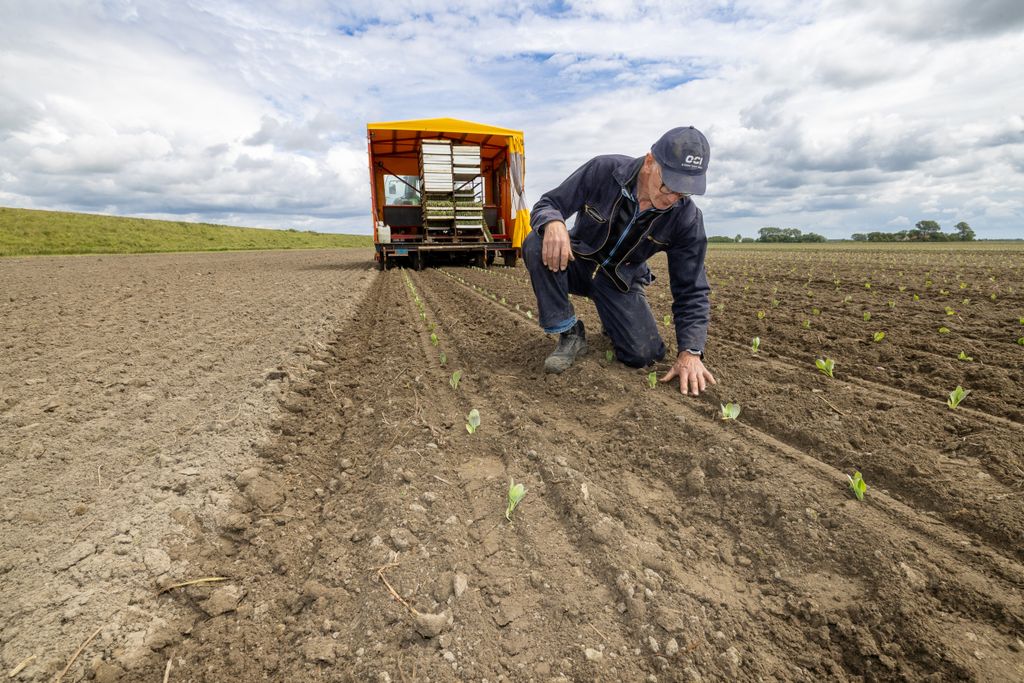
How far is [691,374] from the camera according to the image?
3412mm

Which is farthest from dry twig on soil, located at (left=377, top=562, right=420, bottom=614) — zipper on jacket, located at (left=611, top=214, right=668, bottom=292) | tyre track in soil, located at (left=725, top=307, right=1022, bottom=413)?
tyre track in soil, located at (left=725, top=307, right=1022, bottom=413)

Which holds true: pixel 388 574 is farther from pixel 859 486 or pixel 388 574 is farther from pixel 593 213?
pixel 593 213

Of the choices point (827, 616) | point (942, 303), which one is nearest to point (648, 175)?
point (827, 616)

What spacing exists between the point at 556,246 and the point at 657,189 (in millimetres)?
747

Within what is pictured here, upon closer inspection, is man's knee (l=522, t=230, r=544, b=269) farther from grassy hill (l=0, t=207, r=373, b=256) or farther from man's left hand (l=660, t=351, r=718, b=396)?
grassy hill (l=0, t=207, r=373, b=256)

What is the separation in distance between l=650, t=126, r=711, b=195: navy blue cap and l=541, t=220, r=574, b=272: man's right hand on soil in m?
0.78

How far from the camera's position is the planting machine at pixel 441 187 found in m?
13.0

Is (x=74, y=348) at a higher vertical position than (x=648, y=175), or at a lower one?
lower

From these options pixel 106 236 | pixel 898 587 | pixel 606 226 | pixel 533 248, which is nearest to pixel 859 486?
pixel 898 587

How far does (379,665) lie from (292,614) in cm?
44

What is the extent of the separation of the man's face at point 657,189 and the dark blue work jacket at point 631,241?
0.14 m

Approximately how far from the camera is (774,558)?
1.89 metres

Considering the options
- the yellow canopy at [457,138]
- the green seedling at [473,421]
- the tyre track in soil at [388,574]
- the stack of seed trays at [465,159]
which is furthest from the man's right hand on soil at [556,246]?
the stack of seed trays at [465,159]

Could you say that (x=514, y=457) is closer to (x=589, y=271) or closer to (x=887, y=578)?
(x=887, y=578)
